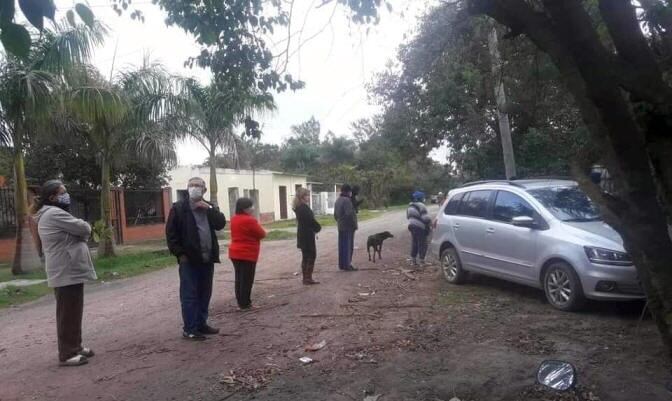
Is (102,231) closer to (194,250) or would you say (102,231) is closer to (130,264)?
(130,264)

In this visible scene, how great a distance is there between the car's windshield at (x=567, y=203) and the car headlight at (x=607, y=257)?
797 millimetres

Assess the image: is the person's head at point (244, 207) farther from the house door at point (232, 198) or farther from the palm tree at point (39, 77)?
the house door at point (232, 198)

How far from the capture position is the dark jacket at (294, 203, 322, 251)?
30.9 ft

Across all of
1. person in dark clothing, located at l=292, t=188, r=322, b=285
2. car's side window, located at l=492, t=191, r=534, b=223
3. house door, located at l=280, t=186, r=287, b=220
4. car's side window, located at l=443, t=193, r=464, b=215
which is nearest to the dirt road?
person in dark clothing, located at l=292, t=188, r=322, b=285

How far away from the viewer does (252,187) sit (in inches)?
1398

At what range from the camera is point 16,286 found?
1174 cm

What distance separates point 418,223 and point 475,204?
228 cm

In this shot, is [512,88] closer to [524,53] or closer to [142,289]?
[524,53]

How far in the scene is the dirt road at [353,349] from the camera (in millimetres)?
4699

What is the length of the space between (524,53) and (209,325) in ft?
18.7

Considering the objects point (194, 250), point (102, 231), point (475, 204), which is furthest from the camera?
point (102, 231)

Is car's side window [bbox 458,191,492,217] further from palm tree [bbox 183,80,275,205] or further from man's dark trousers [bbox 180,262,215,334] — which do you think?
palm tree [bbox 183,80,275,205]

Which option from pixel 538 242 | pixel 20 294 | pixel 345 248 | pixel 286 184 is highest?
pixel 286 184

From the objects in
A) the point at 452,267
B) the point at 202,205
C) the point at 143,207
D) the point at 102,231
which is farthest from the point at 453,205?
the point at 143,207
